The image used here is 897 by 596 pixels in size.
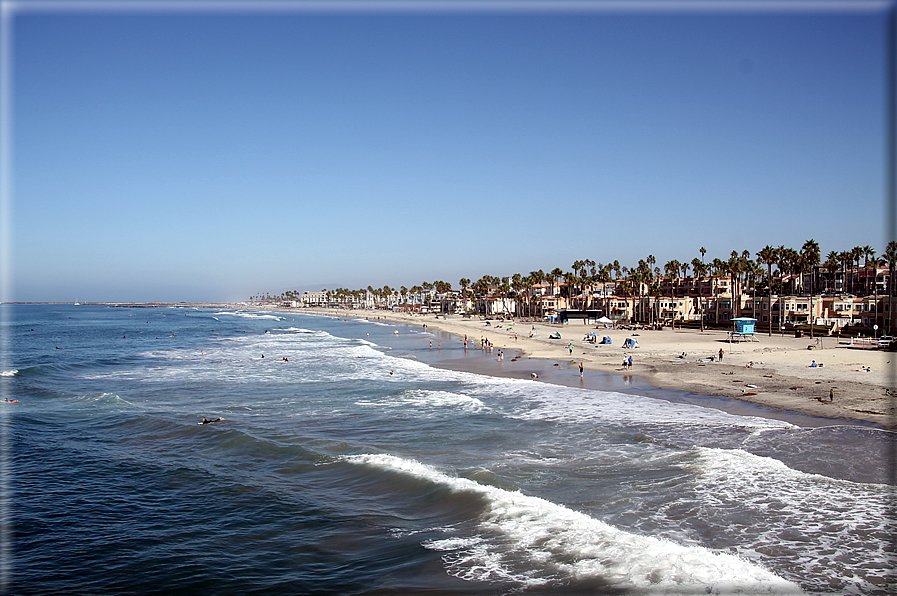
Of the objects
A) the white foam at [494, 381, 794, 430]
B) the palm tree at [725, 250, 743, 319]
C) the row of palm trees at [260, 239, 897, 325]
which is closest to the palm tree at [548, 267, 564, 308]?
the row of palm trees at [260, 239, 897, 325]

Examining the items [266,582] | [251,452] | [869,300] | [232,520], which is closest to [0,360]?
[251,452]

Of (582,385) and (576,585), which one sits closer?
(576,585)

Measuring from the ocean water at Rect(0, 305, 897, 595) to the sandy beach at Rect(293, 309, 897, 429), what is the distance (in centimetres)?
426

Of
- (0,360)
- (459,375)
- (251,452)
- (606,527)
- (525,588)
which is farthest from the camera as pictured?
(0,360)

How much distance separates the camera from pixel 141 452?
18.5 m

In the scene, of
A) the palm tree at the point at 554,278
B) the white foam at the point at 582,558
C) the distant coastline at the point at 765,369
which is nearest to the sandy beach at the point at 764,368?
the distant coastline at the point at 765,369

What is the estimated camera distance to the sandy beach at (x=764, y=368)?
→ 24038 millimetres

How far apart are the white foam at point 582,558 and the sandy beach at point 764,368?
26.7ft

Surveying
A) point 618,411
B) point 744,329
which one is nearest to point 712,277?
point 744,329

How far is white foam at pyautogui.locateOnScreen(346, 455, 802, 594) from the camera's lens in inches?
373

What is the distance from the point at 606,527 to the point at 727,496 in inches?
150

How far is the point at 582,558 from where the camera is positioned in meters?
10.5

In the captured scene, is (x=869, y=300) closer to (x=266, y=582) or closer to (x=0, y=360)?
(x=266, y=582)

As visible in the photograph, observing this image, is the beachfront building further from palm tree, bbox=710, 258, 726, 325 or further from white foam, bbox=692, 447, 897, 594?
white foam, bbox=692, 447, 897, 594
